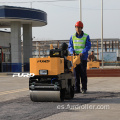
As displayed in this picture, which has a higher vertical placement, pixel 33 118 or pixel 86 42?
pixel 86 42

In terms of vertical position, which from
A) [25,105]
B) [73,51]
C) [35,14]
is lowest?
[25,105]

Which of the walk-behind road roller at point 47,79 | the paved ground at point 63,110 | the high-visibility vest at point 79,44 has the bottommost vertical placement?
the paved ground at point 63,110

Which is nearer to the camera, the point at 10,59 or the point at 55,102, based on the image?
the point at 55,102

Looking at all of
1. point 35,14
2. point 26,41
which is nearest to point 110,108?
point 35,14

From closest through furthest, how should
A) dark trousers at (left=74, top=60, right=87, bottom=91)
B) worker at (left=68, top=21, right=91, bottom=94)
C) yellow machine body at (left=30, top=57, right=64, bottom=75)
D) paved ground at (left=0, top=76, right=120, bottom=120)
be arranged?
paved ground at (left=0, top=76, right=120, bottom=120), yellow machine body at (left=30, top=57, right=64, bottom=75), worker at (left=68, top=21, right=91, bottom=94), dark trousers at (left=74, top=60, right=87, bottom=91)

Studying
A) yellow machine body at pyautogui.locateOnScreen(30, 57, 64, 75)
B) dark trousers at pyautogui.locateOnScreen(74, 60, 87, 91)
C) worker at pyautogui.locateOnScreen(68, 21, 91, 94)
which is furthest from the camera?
dark trousers at pyautogui.locateOnScreen(74, 60, 87, 91)

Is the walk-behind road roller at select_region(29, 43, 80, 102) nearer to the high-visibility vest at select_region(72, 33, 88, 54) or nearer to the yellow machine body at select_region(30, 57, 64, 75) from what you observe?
the yellow machine body at select_region(30, 57, 64, 75)

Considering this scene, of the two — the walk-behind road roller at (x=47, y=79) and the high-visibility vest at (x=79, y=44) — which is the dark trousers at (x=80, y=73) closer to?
the high-visibility vest at (x=79, y=44)

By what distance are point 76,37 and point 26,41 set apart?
84.1 feet

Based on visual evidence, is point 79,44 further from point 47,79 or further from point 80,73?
point 47,79

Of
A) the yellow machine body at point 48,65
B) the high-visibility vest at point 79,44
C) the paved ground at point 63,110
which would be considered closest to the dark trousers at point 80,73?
the high-visibility vest at point 79,44

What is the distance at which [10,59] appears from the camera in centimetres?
3741

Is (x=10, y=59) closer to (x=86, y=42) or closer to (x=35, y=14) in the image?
(x=35, y=14)

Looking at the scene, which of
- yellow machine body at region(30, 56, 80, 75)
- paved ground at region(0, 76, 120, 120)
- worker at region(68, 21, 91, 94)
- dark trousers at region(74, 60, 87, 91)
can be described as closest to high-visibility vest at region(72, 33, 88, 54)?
worker at region(68, 21, 91, 94)
